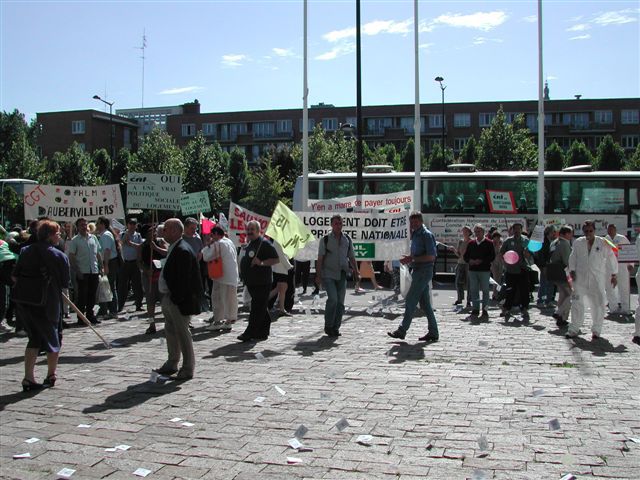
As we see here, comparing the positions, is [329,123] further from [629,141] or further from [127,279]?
[127,279]

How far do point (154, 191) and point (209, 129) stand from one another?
71.4 m

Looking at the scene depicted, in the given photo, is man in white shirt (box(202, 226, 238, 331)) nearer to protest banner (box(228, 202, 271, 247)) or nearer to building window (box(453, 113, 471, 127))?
protest banner (box(228, 202, 271, 247))

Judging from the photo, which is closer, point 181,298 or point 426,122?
point 181,298

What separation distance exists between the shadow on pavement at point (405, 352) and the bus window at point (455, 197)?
1346cm

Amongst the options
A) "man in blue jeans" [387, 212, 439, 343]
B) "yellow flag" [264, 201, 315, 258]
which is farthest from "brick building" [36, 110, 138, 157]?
"man in blue jeans" [387, 212, 439, 343]

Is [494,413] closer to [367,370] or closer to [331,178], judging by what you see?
[367,370]

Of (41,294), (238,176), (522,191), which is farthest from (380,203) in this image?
(238,176)

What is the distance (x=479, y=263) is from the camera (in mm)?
13094

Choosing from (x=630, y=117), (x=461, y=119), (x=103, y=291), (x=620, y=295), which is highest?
(x=461, y=119)

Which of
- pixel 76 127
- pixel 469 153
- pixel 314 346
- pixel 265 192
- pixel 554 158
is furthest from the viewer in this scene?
pixel 76 127

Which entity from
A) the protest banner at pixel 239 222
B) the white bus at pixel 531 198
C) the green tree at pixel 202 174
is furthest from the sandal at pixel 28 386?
the green tree at pixel 202 174

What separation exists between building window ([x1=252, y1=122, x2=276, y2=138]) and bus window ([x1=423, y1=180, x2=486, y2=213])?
203 ft

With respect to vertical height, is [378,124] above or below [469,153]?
above

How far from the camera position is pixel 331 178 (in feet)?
80.7
